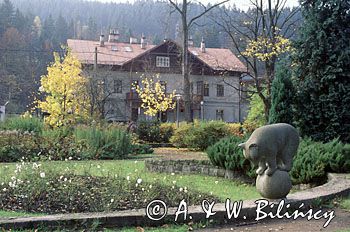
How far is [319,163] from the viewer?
9.59 meters

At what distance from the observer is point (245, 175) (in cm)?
1141

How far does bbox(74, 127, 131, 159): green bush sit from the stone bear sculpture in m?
11.4

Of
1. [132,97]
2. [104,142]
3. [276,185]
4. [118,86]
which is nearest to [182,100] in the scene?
[132,97]

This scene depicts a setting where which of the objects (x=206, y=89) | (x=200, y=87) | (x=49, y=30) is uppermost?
(x=49, y=30)

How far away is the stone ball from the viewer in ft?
22.0

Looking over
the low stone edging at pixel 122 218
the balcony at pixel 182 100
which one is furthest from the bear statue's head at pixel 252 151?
the balcony at pixel 182 100

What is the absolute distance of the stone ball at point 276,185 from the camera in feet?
22.0

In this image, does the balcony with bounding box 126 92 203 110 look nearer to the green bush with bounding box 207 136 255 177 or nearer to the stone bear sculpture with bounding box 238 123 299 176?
the green bush with bounding box 207 136 255 177

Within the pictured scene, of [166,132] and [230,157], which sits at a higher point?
[230,157]

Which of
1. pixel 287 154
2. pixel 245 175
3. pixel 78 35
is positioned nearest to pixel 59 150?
pixel 245 175

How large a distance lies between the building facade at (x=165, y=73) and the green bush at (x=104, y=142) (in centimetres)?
2279

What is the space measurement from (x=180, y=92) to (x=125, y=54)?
7219 millimetres

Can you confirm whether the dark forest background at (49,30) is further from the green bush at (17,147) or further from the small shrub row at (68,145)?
the green bush at (17,147)

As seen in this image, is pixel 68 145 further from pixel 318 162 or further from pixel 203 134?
pixel 318 162
